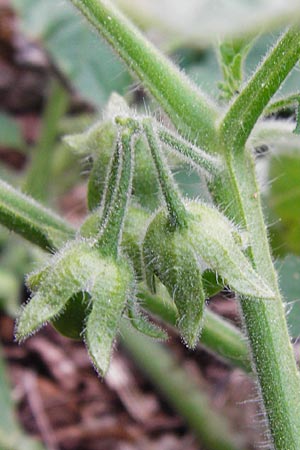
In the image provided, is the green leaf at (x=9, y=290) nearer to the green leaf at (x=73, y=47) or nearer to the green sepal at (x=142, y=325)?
the green leaf at (x=73, y=47)

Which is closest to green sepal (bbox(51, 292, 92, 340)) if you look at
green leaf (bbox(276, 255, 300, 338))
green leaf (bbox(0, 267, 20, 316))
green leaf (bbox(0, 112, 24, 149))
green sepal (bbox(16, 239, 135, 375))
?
green sepal (bbox(16, 239, 135, 375))

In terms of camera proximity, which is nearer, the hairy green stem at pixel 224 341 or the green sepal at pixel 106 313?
the green sepal at pixel 106 313

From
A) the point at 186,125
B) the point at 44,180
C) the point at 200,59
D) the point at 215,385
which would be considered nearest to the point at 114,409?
the point at 215,385

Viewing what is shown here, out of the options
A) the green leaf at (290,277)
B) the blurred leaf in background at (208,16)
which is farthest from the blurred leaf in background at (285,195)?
the blurred leaf in background at (208,16)

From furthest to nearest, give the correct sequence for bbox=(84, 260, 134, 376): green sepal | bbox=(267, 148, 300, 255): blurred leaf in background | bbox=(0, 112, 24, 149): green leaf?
bbox=(0, 112, 24, 149): green leaf < bbox=(267, 148, 300, 255): blurred leaf in background < bbox=(84, 260, 134, 376): green sepal

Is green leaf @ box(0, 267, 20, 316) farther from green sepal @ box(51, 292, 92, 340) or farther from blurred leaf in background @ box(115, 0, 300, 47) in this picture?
blurred leaf in background @ box(115, 0, 300, 47)

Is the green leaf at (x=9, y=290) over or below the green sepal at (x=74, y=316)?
below
